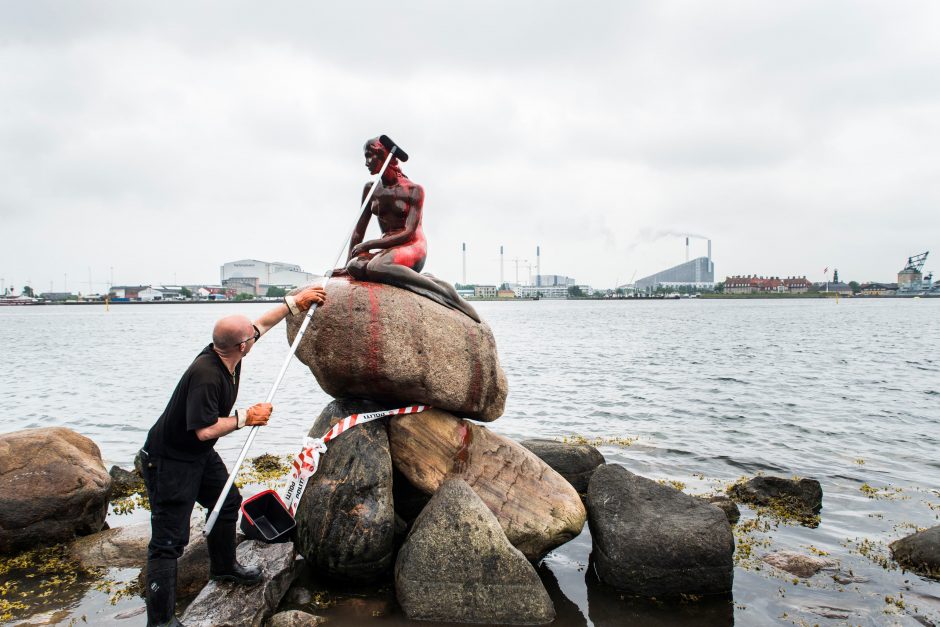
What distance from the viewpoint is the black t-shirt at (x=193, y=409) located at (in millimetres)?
5453

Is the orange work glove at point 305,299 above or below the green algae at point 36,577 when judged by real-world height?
above

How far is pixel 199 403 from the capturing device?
5453 millimetres

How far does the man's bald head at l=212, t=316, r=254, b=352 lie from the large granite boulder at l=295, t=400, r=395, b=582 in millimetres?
2638

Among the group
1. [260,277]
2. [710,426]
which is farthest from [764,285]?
[710,426]

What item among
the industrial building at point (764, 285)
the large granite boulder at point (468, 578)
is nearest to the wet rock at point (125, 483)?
the large granite boulder at point (468, 578)

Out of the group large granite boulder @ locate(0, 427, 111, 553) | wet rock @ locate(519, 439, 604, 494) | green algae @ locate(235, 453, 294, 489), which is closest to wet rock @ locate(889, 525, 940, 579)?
wet rock @ locate(519, 439, 604, 494)

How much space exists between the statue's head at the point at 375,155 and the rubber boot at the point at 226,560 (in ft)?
17.0

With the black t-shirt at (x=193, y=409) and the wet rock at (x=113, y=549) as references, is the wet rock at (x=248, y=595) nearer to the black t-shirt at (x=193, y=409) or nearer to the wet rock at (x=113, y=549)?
the black t-shirt at (x=193, y=409)

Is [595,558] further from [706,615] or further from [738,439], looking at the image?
[738,439]

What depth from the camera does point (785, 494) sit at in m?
10.7

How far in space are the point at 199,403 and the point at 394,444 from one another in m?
3.44

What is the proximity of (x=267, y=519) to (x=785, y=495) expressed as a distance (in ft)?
27.8

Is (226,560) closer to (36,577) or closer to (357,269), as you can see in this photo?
(36,577)

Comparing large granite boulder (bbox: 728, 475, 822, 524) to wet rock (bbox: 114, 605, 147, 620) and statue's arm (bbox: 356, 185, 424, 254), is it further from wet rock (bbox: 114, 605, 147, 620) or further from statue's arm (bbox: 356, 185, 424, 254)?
wet rock (bbox: 114, 605, 147, 620)
